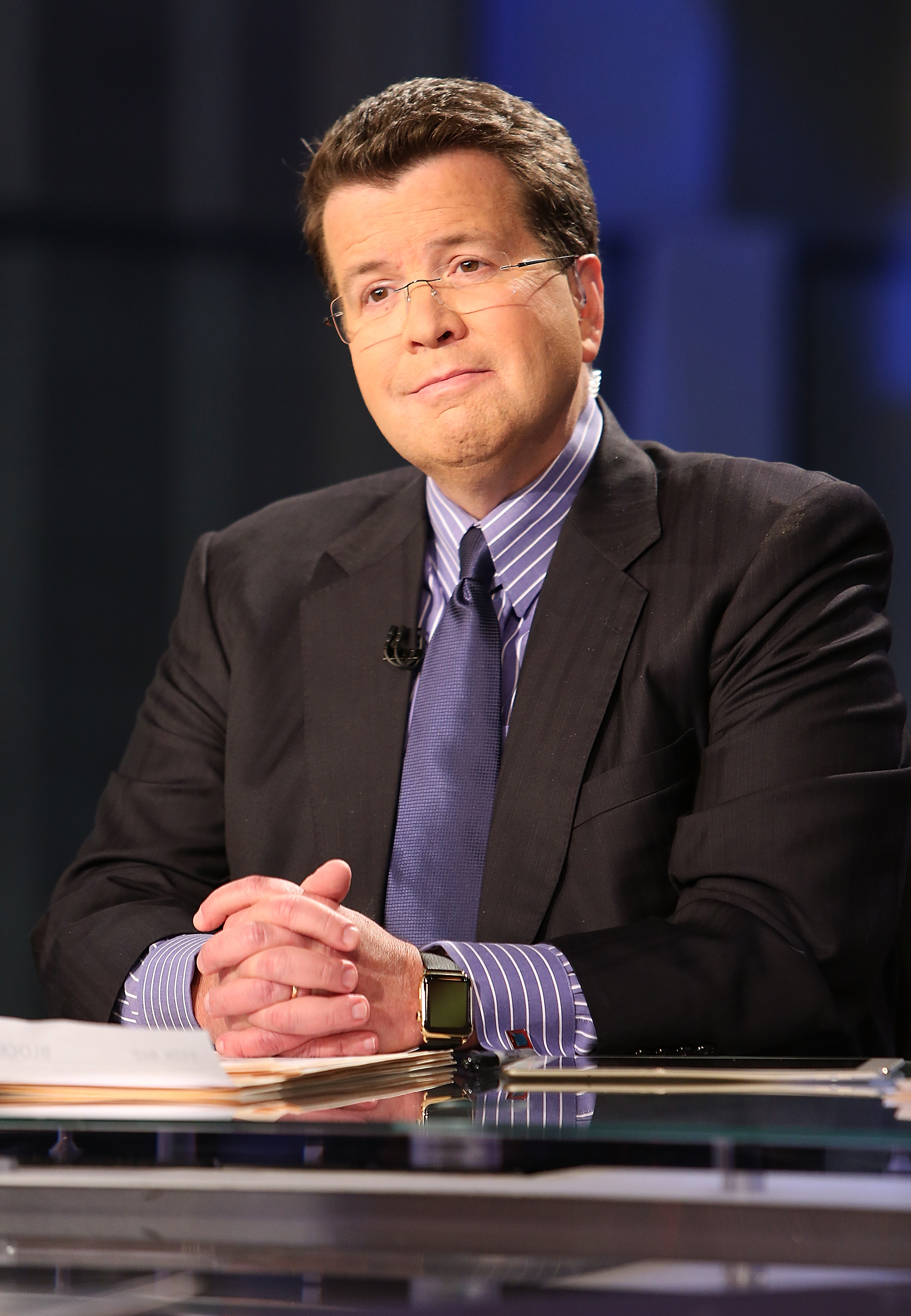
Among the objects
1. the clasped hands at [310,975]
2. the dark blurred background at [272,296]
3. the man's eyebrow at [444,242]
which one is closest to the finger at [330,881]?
the clasped hands at [310,975]

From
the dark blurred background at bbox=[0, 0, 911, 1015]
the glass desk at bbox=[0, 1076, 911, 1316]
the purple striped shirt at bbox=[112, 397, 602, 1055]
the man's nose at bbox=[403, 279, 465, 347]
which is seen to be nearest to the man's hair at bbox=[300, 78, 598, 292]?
the man's nose at bbox=[403, 279, 465, 347]

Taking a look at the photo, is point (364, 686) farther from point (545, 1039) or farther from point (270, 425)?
point (270, 425)

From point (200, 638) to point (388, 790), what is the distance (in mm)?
443

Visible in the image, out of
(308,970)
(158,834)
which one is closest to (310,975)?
(308,970)

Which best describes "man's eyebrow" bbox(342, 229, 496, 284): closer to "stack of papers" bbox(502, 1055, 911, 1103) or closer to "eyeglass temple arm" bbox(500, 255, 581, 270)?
"eyeglass temple arm" bbox(500, 255, 581, 270)

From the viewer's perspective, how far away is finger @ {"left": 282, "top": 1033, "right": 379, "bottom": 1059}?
116 cm

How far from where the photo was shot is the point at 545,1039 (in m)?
1.27

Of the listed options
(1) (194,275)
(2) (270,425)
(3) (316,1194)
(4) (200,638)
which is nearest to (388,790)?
(4) (200,638)

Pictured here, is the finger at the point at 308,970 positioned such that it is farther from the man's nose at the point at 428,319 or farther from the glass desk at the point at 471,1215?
the man's nose at the point at 428,319

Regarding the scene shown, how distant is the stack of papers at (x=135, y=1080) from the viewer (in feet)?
2.50

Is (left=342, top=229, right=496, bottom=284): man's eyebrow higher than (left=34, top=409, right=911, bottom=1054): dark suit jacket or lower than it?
higher

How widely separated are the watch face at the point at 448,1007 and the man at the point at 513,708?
0.07 feet

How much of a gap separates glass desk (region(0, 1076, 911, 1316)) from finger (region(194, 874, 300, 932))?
526 millimetres

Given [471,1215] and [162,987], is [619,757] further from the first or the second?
[471,1215]
